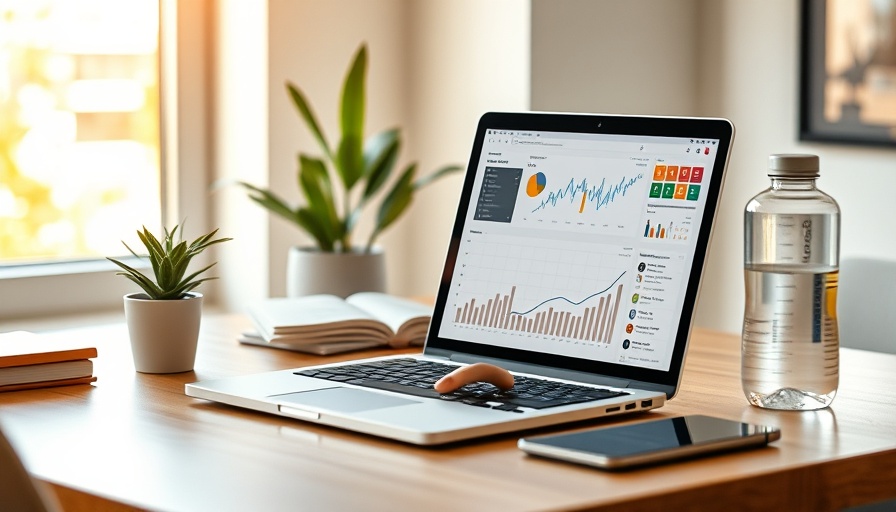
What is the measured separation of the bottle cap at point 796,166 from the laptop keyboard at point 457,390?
0.88 feet

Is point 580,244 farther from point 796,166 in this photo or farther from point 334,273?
point 334,273

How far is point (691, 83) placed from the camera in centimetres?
304

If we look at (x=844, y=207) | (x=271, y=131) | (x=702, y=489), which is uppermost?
Result: (x=271, y=131)

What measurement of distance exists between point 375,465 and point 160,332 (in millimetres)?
540

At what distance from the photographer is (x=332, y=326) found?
1.60 metres

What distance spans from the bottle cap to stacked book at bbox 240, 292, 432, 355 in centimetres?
60

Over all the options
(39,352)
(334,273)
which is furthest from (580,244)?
(334,273)

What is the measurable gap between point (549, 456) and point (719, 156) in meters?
0.40

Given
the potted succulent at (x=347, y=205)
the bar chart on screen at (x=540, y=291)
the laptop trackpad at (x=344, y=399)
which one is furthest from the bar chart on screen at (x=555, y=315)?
the potted succulent at (x=347, y=205)

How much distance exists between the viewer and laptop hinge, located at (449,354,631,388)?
1236 mm

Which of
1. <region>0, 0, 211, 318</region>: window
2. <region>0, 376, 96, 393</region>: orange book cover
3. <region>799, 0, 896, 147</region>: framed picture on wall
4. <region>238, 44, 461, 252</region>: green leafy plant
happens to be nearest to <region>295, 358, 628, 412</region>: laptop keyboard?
<region>0, 376, 96, 393</region>: orange book cover

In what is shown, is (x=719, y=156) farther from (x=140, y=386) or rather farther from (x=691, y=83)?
(x=691, y=83)

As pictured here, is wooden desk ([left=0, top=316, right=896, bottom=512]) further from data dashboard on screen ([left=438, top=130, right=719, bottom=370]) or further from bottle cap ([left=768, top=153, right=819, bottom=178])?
bottle cap ([left=768, top=153, right=819, bottom=178])

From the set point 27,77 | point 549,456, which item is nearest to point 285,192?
point 27,77
